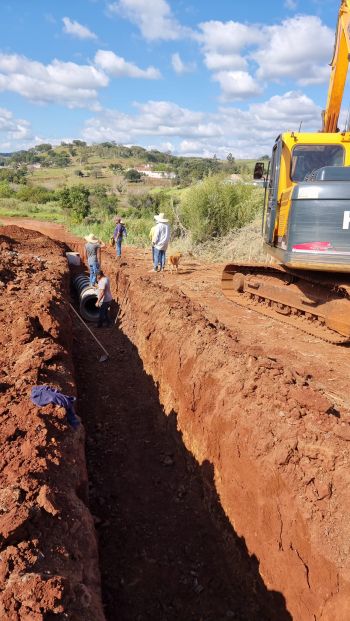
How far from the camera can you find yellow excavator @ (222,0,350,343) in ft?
23.7

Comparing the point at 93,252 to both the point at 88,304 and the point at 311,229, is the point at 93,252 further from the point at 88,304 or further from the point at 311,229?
the point at 311,229

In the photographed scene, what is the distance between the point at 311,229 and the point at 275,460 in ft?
14.5

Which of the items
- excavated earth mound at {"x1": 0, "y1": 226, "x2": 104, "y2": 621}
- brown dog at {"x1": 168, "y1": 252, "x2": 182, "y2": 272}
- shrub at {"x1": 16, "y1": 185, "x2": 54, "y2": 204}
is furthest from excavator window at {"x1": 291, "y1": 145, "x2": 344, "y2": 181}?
shrub at {"x1": 16, "y1": 185, "x2": 54, "y2": 204}

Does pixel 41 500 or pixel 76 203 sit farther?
pixel 76 203

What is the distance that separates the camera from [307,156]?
30.2 feet

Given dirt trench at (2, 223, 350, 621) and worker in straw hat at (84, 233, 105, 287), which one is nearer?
dirt trench at (2, 223, 350, 621)

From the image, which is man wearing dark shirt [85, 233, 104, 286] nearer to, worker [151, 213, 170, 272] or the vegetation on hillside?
worker [151, 213, 170, 272]

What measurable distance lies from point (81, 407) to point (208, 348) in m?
2.30

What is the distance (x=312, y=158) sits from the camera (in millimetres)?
9219

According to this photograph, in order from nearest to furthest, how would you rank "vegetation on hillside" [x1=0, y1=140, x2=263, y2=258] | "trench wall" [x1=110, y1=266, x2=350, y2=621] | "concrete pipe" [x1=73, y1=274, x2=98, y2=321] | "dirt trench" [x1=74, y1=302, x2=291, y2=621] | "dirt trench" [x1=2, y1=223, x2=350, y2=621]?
"trench wall" [x1=110, y1=266, x2=350, y2=621]
"dirt trench" [x1=2, y1=223, x2=350, y2=621]
"dirt trench" [x1=74, y1=302, x2=291, y2=621]
"concrete pipe" [x1=73, y1=274, x2=98, y2=321]
"vegetation on hillside" [x1=0, y1=140, x2=263, y2=258]

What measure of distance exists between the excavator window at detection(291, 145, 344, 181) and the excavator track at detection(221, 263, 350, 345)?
2030 millimetres

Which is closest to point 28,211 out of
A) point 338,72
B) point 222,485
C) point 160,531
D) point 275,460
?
point 338,72

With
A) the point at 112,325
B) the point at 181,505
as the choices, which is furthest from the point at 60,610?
the point at 112,325

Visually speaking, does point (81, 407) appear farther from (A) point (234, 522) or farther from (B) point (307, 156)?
(B) point (307, 156)
